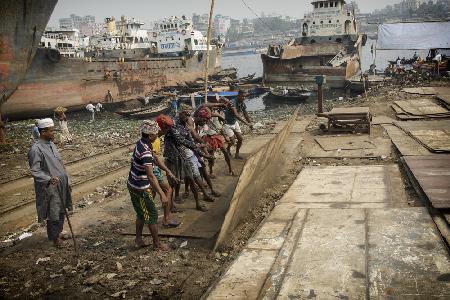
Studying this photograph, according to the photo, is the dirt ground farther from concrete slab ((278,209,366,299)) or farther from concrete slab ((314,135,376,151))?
concrete slab ((314,135,376,151))

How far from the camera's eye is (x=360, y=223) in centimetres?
409

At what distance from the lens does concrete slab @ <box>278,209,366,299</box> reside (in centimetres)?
293

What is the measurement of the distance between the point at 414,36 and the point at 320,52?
38.0 ft

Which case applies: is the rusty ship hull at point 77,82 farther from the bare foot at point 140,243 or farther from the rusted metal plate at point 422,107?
the rusted metal plate at point 422,107

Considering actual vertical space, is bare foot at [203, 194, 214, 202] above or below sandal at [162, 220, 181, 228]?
above

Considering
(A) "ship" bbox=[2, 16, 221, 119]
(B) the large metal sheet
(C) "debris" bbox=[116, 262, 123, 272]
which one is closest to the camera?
(C) "debris" bbox=[116, 262, 123, 272]

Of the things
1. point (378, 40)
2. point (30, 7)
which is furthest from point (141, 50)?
point (30, 7)

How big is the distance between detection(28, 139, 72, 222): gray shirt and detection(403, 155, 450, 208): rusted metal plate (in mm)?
4518

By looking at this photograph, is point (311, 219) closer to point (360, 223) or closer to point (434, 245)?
point (360, 223)

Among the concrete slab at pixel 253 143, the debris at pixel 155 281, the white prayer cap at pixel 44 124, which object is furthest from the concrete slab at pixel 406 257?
the concrete slab at pixel 253 143

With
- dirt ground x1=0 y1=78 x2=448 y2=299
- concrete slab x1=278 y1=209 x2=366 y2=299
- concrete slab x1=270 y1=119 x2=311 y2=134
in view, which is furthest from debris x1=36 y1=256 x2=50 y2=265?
concrete slab x1=270 y1=119 x2=311 y2=134

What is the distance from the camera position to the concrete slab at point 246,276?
3064 mm

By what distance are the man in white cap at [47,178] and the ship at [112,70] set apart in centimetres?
1117

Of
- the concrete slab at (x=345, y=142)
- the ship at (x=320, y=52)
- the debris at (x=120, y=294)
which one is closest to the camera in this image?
the debris at (x=120, y=294)
